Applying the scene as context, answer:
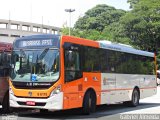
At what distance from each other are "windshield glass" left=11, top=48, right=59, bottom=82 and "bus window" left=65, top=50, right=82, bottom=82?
41 cm

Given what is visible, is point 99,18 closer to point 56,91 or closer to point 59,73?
point 59,73

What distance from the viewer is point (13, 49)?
52.5 feet

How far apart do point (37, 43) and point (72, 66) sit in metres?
1.52

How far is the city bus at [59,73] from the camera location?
14688 mm

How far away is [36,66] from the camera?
15031 mm

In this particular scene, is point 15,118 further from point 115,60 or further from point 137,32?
point 137,32

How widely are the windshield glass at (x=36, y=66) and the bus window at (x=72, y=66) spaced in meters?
0.41

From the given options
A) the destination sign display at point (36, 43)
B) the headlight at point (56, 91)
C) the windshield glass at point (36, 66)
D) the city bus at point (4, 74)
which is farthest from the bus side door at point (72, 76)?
the city bus at point (4, 74)

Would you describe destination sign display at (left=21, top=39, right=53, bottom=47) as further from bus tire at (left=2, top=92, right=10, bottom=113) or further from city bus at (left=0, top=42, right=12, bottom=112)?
bus tire at (left=2, top=92, right=10, bottom=113)

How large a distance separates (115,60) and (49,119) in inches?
219

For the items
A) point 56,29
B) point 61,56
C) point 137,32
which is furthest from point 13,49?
point 56,29

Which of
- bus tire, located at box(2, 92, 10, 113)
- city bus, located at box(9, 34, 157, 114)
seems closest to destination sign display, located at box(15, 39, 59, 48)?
city bus, located at box(9, 34, 157, 114)

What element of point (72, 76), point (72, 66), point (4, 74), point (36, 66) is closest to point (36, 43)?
point (36, 66)

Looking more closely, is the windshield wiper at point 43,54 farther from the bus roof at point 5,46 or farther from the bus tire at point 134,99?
the bus tire at point 134,99
